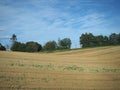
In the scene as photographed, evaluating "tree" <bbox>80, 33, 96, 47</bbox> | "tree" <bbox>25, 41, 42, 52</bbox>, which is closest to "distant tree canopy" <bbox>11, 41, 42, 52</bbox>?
"tree" <bbox>25, 41, 42, 52</bbox>

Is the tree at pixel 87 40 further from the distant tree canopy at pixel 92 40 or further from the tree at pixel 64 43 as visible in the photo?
the tree at pixel 64 43

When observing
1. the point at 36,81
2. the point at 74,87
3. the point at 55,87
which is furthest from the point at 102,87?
the point at 36,81

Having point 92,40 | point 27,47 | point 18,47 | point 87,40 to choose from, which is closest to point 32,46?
point 27,47

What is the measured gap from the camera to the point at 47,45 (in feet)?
391

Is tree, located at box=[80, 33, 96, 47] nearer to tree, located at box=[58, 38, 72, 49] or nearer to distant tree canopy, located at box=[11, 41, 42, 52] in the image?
tree, located at box=[58, 38, 72, 49]

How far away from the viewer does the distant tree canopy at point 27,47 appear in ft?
255

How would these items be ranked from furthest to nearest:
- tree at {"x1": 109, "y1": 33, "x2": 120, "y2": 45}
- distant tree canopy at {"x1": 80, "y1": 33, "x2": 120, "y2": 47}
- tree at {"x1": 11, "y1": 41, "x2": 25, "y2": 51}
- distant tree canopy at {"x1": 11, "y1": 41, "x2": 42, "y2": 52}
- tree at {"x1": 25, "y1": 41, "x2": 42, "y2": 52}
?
tree at {"x1": 109, "y1": 33, "x2": 120, "y2": 45}, distant tree canopy at {"x1": 80, "y1": 33, "x2": 120, "y2": 47}, tree at {"x1": 25, "y1": 41, "x2": 42, "y2": 52}, distant tree canopy at {"x1": 11, "y1": 41, "x2": 42, "y2": 52}, tree at {"x1": 11, "y1": 41, "x2": 25, "y2": 51}

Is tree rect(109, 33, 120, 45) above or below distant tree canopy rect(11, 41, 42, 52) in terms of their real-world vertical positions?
Answer: above

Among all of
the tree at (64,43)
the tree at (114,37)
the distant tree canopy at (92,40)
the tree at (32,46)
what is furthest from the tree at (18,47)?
the tree at (114,37)

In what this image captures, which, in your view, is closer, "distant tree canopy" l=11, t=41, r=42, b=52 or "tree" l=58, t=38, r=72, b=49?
"distant tree canopy" l=11, t=41, r=42, b=52

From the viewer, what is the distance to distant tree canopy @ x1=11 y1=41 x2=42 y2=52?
7762cm

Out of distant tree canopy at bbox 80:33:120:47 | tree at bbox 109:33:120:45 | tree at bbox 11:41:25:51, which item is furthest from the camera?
tree at bbox 109:33:120:45

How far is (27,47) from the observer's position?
8238cm

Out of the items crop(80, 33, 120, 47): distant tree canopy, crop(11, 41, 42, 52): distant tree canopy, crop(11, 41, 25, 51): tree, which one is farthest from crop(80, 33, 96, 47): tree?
crop(11, 41, 25, 51): tree
